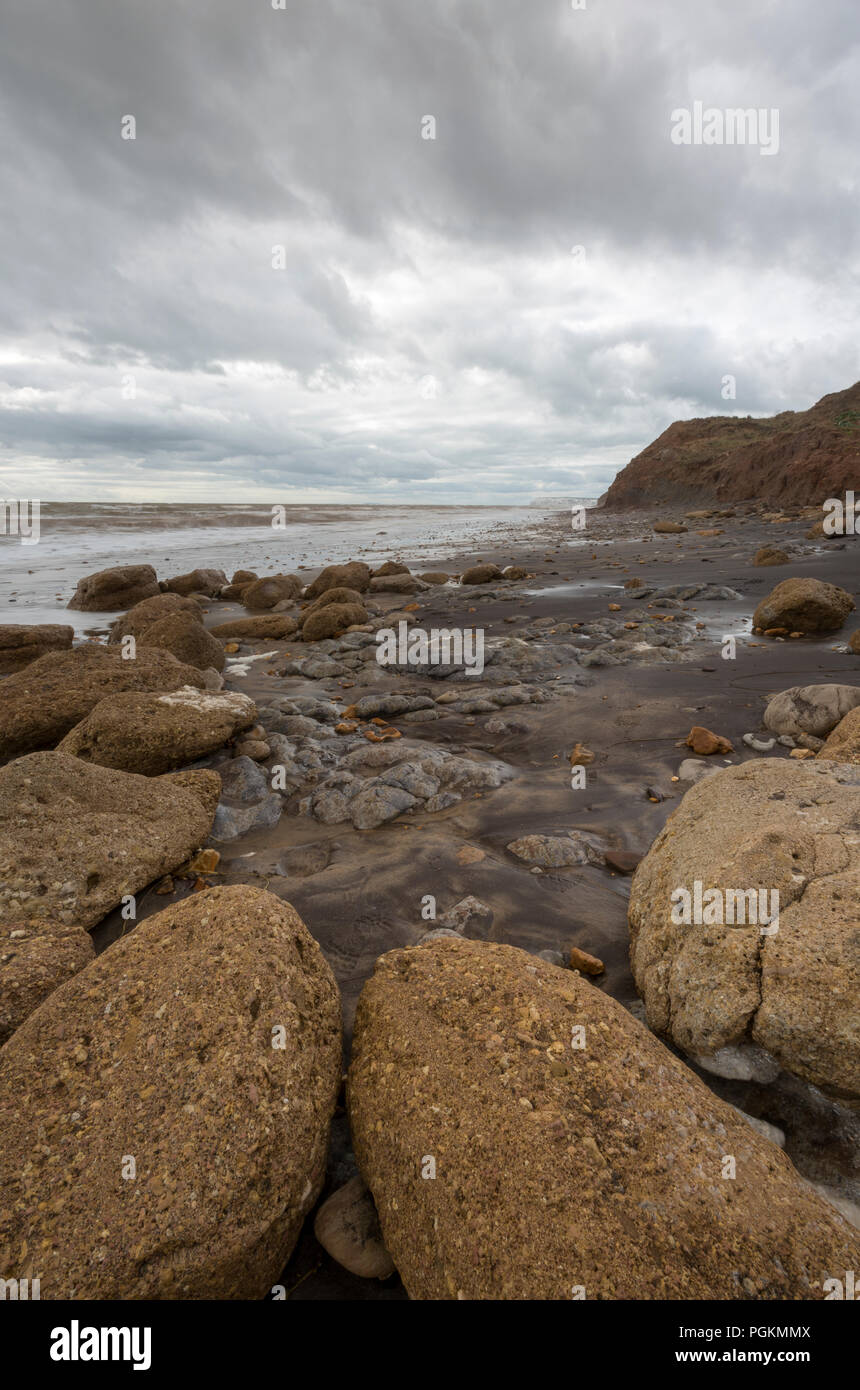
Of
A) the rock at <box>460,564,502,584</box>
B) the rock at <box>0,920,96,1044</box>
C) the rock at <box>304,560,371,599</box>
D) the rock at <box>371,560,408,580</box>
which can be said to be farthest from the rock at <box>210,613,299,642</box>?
the rock at <box>0,920,96,1044</box>

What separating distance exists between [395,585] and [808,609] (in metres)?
9.95

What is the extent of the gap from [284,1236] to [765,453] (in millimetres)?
41482

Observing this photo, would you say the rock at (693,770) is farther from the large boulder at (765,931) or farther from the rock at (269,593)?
the rock at (269,593)

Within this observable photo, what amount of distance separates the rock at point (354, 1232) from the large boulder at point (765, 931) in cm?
142

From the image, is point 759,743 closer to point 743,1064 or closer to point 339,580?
point 743,1064

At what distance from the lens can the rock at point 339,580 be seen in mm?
16000

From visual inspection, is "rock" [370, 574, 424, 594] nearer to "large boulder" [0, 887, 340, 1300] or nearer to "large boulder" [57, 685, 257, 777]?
"large boulder" [57, 685, 257, 777]

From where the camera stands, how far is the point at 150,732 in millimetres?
5414

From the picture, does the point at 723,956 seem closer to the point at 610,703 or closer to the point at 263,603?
the point at 610,703

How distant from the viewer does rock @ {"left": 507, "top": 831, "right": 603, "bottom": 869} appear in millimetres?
4188
